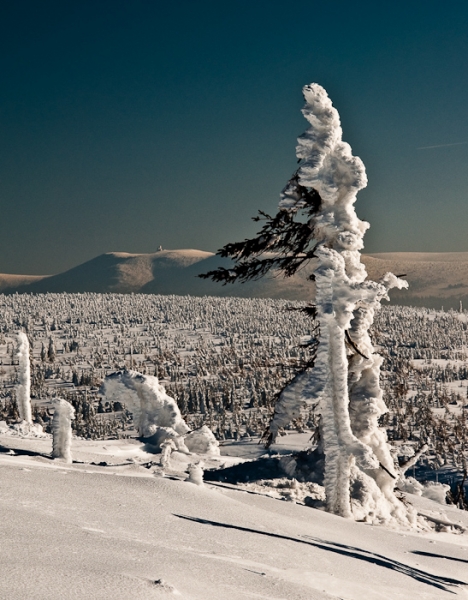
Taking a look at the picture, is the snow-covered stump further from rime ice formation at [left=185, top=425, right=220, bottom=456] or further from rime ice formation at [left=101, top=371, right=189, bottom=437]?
rime ice formation at [left=185, top=425, right=220, bottom=456]

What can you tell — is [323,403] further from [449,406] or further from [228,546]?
[449,406]

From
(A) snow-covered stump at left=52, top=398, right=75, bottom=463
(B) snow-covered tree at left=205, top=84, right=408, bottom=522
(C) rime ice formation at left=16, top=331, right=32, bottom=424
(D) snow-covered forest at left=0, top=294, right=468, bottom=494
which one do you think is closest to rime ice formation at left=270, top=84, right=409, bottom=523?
(B) snow-covered tree at left=205, top=84, right=408, bottom=522

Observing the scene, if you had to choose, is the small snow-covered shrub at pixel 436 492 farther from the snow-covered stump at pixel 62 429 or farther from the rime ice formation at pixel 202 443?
the snow-covered stump at pixel 62 429

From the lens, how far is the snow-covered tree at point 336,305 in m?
14.1

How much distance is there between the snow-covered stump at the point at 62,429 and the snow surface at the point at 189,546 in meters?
1.04

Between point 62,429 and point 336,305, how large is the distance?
271 inches

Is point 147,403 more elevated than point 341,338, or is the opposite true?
point 341,338

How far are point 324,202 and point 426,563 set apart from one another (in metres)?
8.31

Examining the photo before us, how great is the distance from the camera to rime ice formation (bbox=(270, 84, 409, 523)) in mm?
14086

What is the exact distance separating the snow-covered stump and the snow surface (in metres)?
1.04

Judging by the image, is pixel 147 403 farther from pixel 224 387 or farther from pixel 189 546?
pixel 224 387

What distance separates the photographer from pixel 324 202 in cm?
1584

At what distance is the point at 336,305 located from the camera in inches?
556

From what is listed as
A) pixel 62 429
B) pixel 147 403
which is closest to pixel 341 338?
pixel 62 429
